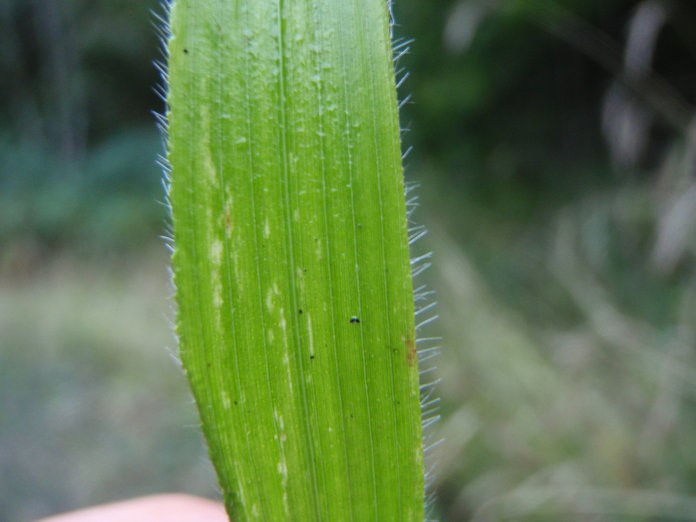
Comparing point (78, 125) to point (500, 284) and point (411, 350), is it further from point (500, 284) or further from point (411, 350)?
point (411, 350)

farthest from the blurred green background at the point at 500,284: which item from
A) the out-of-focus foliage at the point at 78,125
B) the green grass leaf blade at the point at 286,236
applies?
the green grass leaf blade at the point at 286,236

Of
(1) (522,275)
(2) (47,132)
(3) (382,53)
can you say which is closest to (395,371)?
(3) (382,53)

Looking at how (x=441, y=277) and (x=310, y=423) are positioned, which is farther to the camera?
(x=441, y=277)

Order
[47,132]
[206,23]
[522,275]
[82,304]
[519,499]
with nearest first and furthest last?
1. [206,23]
2. [519,499]
3. [522,275]
4. [82,304]
5. [47,132]

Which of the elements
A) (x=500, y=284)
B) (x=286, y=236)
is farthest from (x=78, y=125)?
(x=286, y=236)

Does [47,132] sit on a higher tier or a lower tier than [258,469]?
higher

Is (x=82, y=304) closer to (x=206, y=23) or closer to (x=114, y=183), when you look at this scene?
(x=114, y=183)

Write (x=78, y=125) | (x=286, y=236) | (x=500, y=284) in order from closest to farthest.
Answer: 1. (x=286, y=236)
2. (x=500, y=284)
3. (x=78, y=125)
